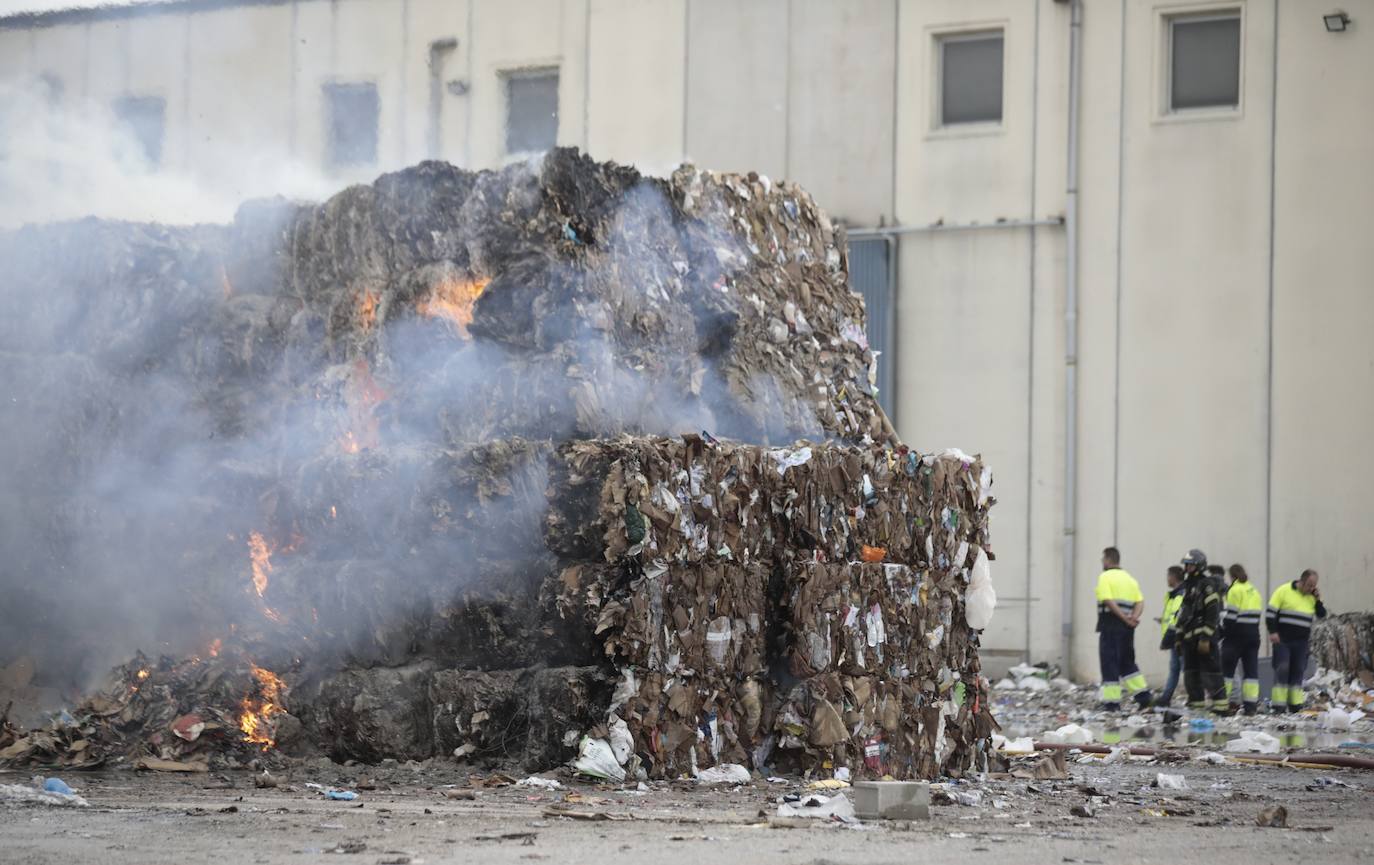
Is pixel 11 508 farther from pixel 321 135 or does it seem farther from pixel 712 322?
pixel 321 135

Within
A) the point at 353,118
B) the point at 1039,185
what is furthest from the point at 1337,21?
the point at 353,118

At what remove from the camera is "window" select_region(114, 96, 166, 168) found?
23.8 metres

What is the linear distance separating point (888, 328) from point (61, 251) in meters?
12.2

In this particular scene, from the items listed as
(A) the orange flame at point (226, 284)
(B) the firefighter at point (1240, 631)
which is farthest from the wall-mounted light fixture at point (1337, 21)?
(A) the orange flame at point (226, 284)

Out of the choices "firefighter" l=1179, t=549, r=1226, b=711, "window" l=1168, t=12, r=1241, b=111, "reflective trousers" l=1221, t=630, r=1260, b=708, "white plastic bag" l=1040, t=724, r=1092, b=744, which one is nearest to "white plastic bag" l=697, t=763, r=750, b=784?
"white plastic bag" l=1040, t=724, r=1092, b=744

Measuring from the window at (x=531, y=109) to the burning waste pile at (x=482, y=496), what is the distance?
12.3 meters

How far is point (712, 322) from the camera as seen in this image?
39.9 feet

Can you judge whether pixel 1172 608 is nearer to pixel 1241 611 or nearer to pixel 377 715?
pixel 1241 611

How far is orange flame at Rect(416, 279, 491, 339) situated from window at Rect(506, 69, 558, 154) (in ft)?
44.0

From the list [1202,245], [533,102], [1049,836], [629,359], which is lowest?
[1049,836]

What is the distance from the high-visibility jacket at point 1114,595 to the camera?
19.4m

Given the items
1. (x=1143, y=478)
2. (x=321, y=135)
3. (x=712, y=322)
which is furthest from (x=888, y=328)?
(x=712, y=322)

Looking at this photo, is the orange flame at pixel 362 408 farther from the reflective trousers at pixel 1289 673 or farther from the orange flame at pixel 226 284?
the reflective trousers at pixel 1289 673

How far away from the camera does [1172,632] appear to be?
1897 cm
